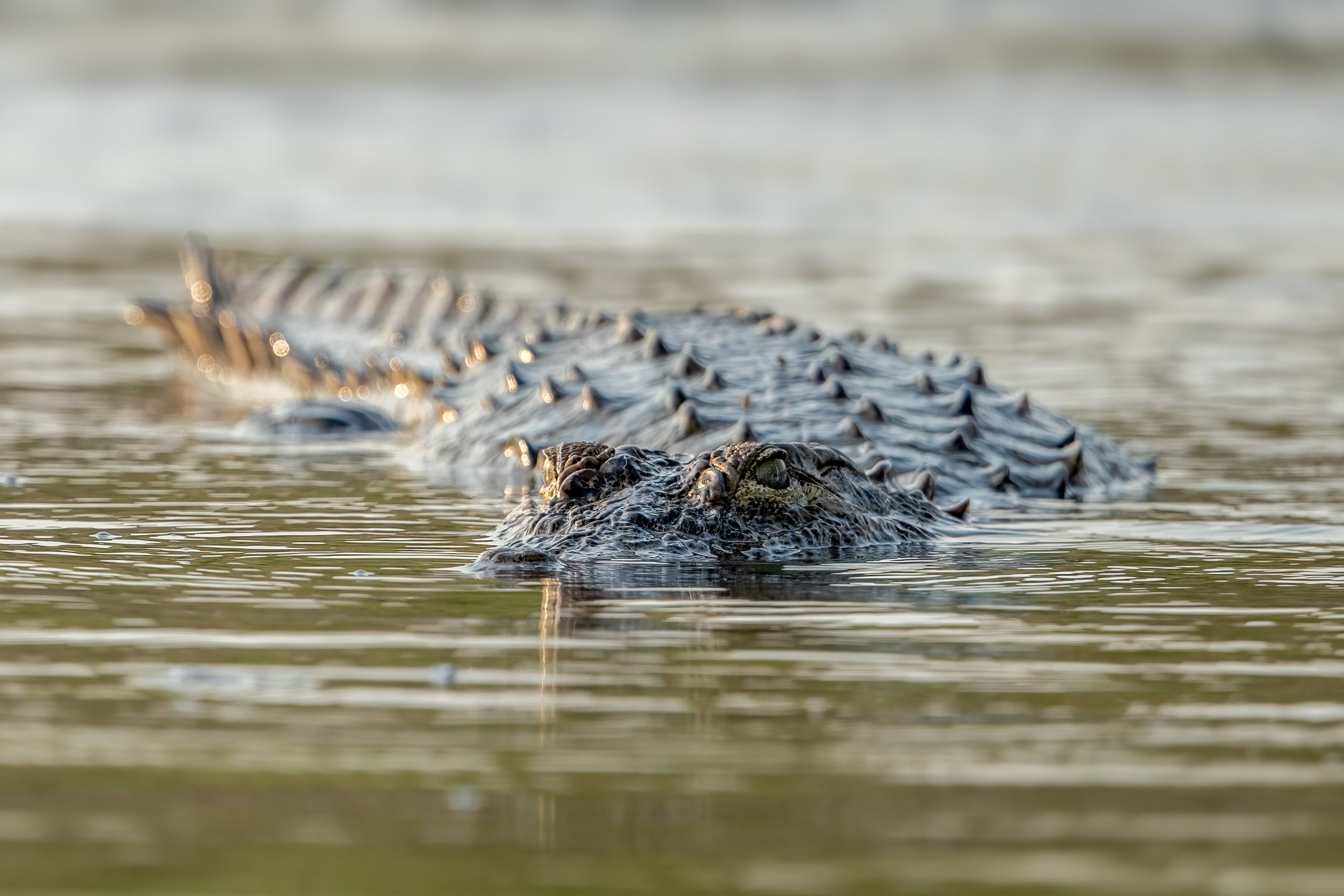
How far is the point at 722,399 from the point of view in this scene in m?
7.99

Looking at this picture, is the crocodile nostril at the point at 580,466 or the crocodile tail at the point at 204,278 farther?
the crocodile tail at the point at 204,278

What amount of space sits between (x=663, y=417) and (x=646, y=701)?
11.9 ft

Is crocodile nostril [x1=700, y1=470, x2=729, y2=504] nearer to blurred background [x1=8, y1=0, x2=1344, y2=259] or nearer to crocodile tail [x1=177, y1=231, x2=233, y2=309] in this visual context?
crocodile tail [x1=177, y1=231, x2=233, y2=309]

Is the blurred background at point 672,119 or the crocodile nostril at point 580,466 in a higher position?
the blurred background at point 672,119

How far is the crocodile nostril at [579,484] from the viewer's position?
6.27 metres

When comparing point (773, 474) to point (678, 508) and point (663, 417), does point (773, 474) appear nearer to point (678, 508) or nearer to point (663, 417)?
point (678, 508)

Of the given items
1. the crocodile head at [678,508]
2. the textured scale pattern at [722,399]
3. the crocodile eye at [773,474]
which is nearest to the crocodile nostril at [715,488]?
the crocodile head at [678,508]

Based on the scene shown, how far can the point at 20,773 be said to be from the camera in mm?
3785

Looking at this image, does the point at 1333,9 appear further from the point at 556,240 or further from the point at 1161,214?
the point at 556,240

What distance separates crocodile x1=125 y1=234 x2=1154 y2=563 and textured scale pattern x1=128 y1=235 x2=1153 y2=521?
0.01 metres

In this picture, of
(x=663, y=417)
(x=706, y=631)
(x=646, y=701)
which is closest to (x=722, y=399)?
(x=663, y=417)

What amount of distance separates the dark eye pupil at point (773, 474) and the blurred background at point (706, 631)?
1.06ft

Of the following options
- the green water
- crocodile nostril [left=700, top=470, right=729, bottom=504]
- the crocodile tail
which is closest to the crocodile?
crocodile nostril [left=700, top=470, right=729, bottom=504]

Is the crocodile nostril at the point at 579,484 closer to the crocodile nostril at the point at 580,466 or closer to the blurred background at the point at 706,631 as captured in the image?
the crocodile nostril at the point at 580,466
